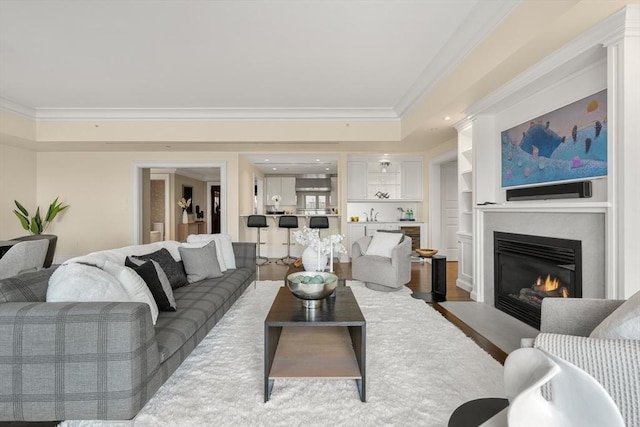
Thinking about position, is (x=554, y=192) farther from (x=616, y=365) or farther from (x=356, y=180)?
(x=356, y=180)

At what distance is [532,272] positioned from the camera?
3.00m

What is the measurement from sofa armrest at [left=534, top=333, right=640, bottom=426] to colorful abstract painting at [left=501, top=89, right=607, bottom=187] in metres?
1.87

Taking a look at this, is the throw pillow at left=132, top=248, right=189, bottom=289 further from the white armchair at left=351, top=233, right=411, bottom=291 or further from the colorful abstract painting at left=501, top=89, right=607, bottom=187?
the colorful abstract painting at left=501, top=89, right=607, bottom=187

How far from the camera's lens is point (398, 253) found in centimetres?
399

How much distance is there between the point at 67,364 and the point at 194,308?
85 cm

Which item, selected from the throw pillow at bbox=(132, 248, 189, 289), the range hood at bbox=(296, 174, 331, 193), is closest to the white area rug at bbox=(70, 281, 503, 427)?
the throw pillow at bbox=(132, 248, 189, 289)

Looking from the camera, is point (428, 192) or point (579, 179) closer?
point (579, 179)

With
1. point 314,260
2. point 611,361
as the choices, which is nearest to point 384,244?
point 314,260

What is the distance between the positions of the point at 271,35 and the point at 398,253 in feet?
9.36

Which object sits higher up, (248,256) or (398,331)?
(248,256)

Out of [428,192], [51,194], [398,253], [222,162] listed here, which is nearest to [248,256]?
[398,253]

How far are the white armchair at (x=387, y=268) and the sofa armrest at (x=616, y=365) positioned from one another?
296 centimetres

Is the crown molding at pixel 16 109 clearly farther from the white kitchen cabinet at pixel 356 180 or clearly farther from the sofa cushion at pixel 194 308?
the white kitchen cabinet at pixel 356 180

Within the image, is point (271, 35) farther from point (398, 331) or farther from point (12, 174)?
point (12, 174)
